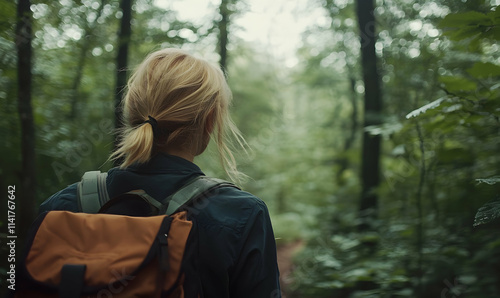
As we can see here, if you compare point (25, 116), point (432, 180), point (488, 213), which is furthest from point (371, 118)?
point (25, 116)

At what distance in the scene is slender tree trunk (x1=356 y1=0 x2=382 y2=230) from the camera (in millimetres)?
6387

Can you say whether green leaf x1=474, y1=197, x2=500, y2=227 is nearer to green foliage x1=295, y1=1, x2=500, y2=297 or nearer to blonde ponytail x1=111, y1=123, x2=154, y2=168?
green foliage x1=295, y1=1, x2=500, y2=297

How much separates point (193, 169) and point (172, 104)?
0.87 ft

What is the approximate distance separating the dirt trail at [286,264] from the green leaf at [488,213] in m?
4.34

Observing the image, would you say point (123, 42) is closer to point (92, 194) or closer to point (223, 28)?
point (223, 28)

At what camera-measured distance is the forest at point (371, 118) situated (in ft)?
10.7

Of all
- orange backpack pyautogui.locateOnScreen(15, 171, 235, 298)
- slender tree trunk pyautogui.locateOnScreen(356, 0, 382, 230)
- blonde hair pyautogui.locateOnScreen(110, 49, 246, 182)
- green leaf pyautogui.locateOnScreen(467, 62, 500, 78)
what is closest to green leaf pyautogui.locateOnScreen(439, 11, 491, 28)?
green leaf pyautogui.locateOnScreen(467, 62, 500, 78)

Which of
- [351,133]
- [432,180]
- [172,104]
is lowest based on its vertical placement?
[351,133]

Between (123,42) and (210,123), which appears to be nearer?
(210,123)

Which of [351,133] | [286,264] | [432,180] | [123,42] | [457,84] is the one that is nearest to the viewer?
[457,84]

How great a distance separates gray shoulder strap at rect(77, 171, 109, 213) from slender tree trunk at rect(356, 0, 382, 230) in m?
5.53

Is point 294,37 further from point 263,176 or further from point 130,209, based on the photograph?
point 130,209

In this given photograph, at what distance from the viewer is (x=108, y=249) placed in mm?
1198

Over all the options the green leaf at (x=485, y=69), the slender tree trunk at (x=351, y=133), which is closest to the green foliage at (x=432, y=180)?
the green leaf at (x=485, y=69)
